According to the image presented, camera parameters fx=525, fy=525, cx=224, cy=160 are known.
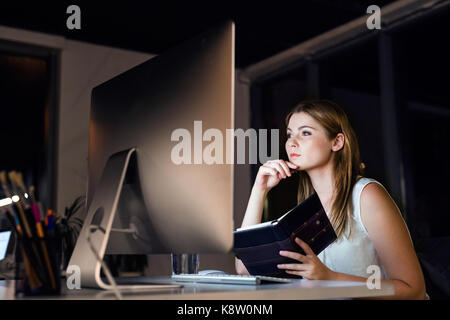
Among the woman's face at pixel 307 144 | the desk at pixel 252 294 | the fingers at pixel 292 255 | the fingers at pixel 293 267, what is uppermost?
the woman's face at pixel 307 144

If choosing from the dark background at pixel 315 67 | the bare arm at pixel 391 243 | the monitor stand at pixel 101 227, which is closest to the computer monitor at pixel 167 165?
the monitor stand at pixel 101 227

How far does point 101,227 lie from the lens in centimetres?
102

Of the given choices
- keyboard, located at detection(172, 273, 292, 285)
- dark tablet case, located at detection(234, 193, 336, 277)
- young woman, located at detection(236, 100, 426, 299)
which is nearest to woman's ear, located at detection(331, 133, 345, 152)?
young woman, located at detection(236, 100, 426, 299)

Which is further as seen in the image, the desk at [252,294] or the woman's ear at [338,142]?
the woman's ear at [338,142]

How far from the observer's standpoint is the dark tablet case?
1.14 metres

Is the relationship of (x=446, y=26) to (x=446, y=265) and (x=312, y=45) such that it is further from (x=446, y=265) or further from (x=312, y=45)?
(x=446, y=265)

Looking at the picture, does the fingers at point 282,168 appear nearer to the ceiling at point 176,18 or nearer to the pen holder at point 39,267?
the pen holder at point 39,267

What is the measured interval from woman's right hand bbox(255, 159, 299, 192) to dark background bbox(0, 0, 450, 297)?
2.17 metres

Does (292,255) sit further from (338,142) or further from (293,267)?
(338,142)

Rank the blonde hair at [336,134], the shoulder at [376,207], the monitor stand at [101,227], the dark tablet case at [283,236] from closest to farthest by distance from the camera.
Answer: the monitor stand at [101,227]
the dark tablet case at [283,236]
the shoulder at [376,207]
the blonde hair at [336,134]

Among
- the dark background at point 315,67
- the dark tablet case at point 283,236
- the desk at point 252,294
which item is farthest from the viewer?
the dark background at point 315,67

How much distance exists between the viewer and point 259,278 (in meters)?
1.02

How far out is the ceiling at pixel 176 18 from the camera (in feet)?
13.0

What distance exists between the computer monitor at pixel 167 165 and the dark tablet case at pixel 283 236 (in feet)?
0.72
